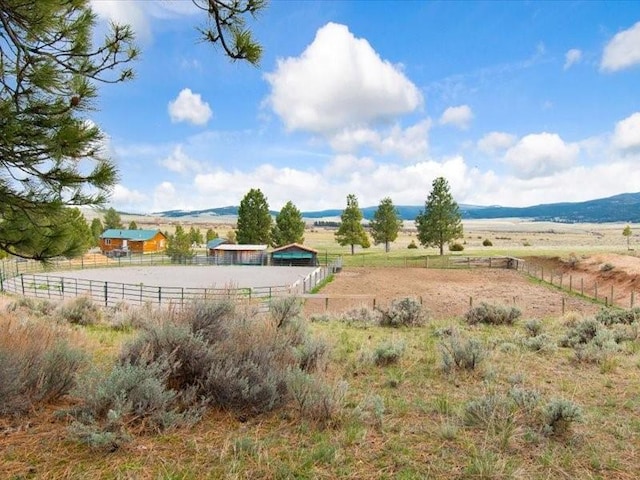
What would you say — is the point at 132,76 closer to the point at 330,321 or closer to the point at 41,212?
the point at 41,212

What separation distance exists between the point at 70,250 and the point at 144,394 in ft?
7.73

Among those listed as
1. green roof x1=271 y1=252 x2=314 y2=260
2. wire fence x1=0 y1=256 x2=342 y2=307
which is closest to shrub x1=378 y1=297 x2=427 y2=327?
wire fence x1=0 y1=256 x2=342 y2=307

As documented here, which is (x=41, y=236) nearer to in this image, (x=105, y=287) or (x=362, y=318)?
(x=362, y=318)

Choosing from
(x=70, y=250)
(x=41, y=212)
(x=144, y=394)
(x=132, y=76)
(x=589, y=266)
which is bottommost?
(x=589, y=266)

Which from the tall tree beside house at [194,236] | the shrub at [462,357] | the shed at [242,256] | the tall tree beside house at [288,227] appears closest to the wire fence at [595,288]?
the shrub at [462,357]

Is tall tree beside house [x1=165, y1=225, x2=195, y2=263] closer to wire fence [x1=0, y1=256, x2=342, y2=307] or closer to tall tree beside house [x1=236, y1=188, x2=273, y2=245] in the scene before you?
wire fence [x1=0, y1=256, x2=342, y2=307]

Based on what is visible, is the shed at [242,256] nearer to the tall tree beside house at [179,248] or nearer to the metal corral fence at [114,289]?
the tall tree beside house at [179,248]

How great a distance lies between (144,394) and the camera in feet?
10.8

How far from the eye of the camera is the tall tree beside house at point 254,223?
5534 centimetres

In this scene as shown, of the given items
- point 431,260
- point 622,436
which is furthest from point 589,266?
point 622,436

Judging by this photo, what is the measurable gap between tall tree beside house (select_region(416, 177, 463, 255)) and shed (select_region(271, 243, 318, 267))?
525 inches

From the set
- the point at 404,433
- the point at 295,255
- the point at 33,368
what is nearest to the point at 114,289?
the point at 295,255

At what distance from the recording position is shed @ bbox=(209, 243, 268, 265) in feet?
165

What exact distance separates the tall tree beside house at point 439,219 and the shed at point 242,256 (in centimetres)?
1935
